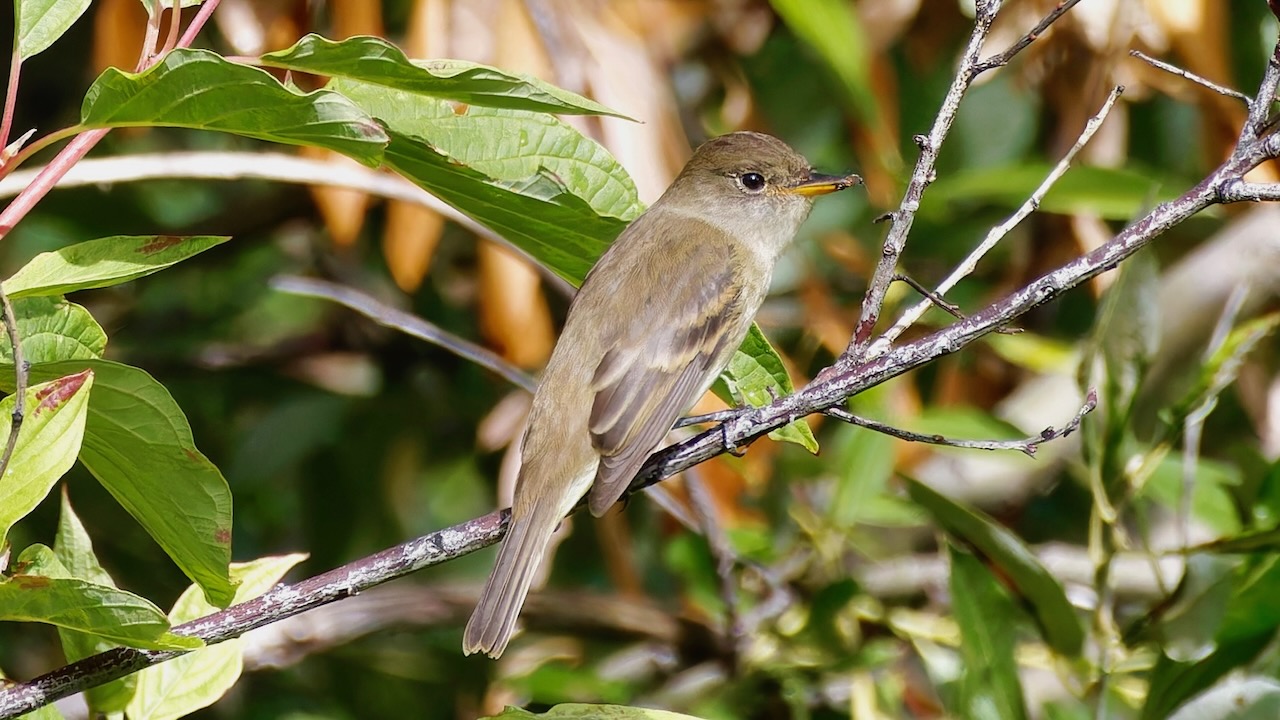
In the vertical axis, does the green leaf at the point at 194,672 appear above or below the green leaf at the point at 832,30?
below

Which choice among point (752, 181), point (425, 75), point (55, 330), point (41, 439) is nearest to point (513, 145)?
point (425, 75)

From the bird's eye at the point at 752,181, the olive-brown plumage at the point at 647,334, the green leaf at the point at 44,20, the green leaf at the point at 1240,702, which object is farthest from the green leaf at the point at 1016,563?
the green leaf at the point at 44,20

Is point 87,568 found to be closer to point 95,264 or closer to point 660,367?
point 95,264

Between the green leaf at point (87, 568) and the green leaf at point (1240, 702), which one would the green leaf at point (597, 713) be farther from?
the green leaf at point (1240, 702)

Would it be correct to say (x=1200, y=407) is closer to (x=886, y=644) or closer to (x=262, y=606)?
(x=886, y=644)

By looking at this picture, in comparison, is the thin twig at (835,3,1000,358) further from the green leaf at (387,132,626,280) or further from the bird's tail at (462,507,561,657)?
the bird's tail at (462,507,561,657)

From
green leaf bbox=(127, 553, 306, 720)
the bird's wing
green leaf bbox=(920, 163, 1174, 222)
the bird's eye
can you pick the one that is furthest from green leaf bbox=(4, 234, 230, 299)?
green leaf bbox=(920, 163, 1174, 222)
